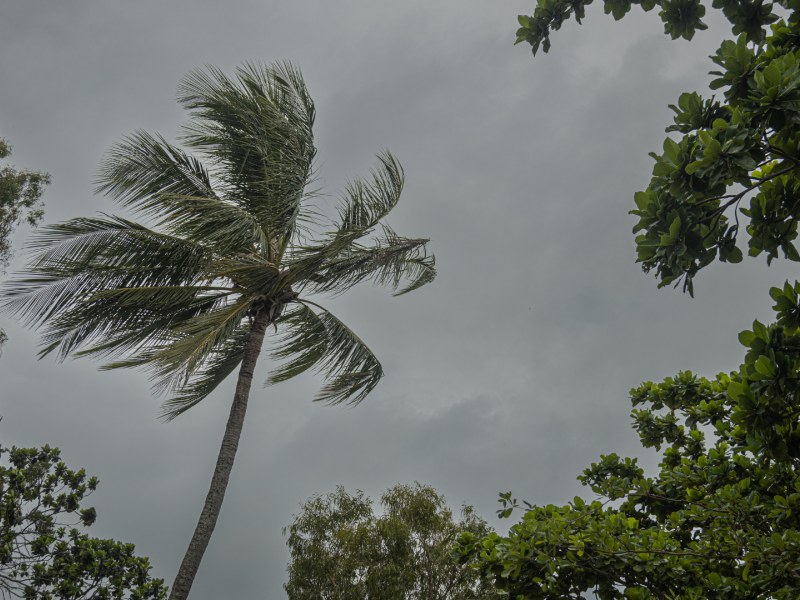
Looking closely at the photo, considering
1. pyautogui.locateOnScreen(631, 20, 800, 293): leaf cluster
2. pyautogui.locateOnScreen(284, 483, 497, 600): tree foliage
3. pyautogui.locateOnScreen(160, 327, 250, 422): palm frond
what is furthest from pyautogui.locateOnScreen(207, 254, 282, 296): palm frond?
pyautogui.locateOnScreen(284, 483, 497, 600): tree foliage

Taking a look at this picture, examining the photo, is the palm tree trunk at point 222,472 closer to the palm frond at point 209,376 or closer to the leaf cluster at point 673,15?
the palm frond at point 209,376

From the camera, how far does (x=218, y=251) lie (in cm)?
702

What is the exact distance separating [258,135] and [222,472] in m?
5.04

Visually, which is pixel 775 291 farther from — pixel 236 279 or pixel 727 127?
pixel 236 279

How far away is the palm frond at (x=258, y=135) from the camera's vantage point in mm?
7391

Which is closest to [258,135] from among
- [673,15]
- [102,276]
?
[102,276]

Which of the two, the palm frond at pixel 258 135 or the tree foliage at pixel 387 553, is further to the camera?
the tree foliage at pixel 387 553

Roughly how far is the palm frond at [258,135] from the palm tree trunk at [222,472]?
1.80 metres

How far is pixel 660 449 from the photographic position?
518 centimetres

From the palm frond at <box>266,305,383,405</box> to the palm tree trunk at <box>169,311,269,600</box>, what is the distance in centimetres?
103

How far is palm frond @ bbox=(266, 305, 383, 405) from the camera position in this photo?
8890mm

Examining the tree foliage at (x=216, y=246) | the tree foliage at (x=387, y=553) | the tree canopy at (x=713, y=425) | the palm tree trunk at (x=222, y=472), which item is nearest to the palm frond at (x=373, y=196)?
the tree foliage at (x=216, y=246)

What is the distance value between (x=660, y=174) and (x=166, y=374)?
598 cm

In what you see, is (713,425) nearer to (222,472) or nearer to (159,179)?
(222,472)
